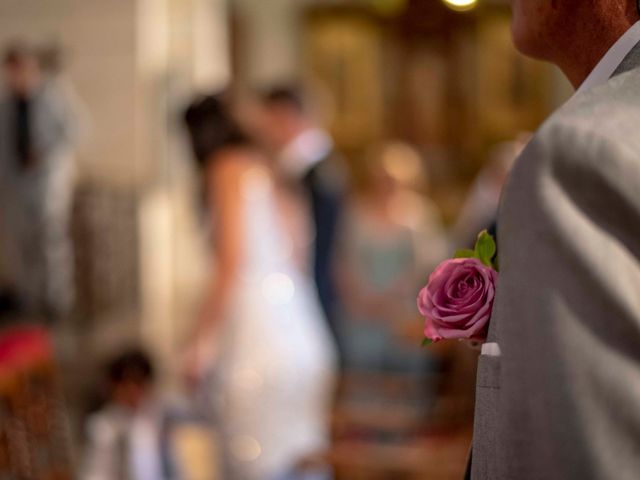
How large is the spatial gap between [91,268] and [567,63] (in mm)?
9143

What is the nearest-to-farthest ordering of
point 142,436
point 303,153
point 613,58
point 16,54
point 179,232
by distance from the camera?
point 613,58 < point 142,436 < point 303,153 < point 16,54 < point 179,232

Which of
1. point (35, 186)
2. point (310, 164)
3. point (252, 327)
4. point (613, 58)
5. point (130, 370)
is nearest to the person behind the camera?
point (613, 58)

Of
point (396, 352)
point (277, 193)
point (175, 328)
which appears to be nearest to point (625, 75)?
point (277, 193)

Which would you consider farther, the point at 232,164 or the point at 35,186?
the point at 35,186

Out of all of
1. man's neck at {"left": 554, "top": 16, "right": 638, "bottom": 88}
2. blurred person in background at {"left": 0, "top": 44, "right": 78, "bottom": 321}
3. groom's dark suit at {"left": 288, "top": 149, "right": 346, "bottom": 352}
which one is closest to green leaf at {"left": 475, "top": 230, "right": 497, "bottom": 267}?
man's neck at {"left": 554, "top": 16, "right": 638, "bottom": 88}

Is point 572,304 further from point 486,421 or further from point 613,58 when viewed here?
point 613,58

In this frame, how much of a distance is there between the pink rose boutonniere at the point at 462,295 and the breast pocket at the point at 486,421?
152 mm

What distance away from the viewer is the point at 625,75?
119 cm

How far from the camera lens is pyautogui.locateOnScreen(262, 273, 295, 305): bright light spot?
17.6ft

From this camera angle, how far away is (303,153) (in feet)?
22.7

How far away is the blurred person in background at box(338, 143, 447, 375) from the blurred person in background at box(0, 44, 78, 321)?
2304 mm

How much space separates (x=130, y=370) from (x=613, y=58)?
13.5 ft

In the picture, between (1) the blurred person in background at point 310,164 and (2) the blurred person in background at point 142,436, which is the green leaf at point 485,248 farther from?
(1) the blurred person in background at point 310,164

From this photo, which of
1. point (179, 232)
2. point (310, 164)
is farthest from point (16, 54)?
point (310, 164)
